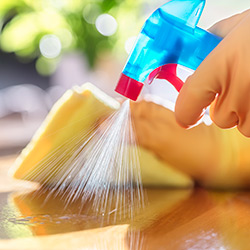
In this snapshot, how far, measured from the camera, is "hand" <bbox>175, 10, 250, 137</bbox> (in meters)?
0.40

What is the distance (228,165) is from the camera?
604 mm

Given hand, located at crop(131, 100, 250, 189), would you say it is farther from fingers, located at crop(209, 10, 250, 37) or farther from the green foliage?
the green foliage

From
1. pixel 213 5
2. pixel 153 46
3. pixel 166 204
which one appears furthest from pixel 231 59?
pixel 213 5

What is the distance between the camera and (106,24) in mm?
2123

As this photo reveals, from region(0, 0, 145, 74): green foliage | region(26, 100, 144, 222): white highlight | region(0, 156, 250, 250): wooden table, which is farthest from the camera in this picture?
region(0, 0, 145, 74): green foliage

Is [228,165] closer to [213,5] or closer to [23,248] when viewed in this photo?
[23,248]

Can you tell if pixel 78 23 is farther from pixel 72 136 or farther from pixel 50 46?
pixel 72 136

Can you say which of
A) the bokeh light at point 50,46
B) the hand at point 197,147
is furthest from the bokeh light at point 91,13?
the hand at point 197,147

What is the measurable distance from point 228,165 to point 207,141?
0.13ft

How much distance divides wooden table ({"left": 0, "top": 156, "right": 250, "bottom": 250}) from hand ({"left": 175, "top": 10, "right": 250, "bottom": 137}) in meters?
0.09

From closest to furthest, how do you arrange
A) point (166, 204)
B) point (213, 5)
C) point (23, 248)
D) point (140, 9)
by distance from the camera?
point (23, 248)
point (166, 204)
point (213, 5)
point (140, 9)

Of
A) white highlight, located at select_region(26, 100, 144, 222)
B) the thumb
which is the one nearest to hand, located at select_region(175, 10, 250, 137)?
the thumb

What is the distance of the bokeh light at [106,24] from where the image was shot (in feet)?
6.81

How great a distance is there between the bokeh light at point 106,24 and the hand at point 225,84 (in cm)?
166
